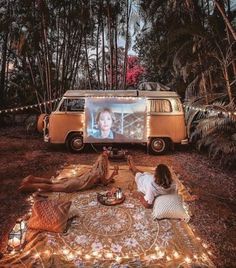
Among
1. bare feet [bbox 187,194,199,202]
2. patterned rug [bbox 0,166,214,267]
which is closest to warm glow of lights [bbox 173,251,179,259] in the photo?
patterned rug [bbox 0,166,214,267]

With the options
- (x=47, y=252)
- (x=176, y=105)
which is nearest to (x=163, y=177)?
(x=47, y=252)

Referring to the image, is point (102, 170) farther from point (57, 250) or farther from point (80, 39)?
point (80, 39)

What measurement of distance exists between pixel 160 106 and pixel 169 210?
5.04 m

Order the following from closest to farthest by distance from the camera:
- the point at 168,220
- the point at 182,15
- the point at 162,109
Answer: the point at 168,220
the point at 162,109
the point at 182,15

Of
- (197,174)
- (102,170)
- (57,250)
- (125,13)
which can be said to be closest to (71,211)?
(57,250)

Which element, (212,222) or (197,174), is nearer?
(212,222)

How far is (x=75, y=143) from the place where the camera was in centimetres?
937

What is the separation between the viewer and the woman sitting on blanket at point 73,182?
18.5 feet

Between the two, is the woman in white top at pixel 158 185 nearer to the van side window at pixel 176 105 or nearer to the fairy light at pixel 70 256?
the fairy light at pixel 70 256

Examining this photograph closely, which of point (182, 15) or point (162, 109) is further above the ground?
point (182, 15)

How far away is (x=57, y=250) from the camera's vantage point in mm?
3770

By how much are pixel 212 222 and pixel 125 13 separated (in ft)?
36.1

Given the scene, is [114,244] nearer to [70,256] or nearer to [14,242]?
[70,256]

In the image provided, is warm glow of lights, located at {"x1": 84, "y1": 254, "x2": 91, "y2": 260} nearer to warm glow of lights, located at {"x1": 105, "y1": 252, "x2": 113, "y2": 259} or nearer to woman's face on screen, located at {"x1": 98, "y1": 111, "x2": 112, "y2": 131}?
warm glow of lights, located at {"x1": 105, "y1": 252, "x2": 113, "y2": 259}
